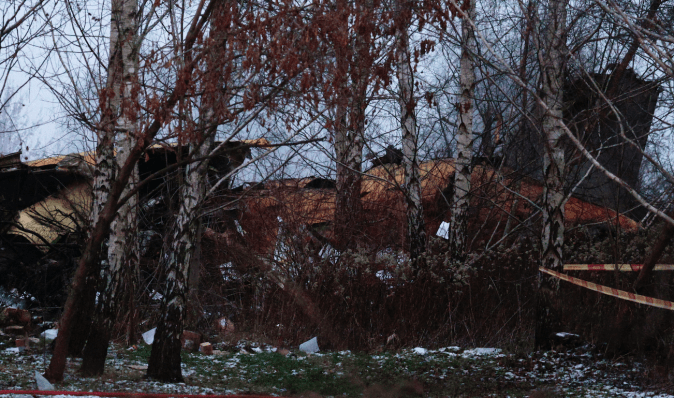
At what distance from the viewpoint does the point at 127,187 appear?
23.9 feet

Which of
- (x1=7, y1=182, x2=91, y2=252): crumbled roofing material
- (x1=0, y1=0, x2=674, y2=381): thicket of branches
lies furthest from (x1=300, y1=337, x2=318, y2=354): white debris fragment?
(x1=7, y1=182, x2=91, y2=252): crumbled roofing material

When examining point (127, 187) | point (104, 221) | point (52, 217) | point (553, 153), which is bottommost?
point (104, 221)

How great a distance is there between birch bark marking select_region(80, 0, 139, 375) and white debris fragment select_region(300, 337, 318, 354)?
106 inches

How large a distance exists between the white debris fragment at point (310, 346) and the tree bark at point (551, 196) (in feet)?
9.64

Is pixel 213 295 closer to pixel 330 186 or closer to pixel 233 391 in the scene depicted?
pixel 330 186

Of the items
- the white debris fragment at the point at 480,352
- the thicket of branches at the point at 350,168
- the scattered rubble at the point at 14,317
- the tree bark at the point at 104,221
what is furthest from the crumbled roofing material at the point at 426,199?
the tree bark at the point at 104,221

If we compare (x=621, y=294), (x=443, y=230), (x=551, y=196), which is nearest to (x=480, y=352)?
(x=621, y=294)

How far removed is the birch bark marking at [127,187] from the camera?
6.59 m

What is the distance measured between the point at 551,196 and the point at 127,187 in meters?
5.14

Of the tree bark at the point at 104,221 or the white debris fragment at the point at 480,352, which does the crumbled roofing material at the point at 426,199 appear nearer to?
the white debris fragment at the point at 480,352

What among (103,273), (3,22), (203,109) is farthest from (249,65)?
(3,22)

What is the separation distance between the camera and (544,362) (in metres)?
7.56

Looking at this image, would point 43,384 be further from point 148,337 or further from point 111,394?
point 148,337

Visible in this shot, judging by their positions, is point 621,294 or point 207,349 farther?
point 207,349
